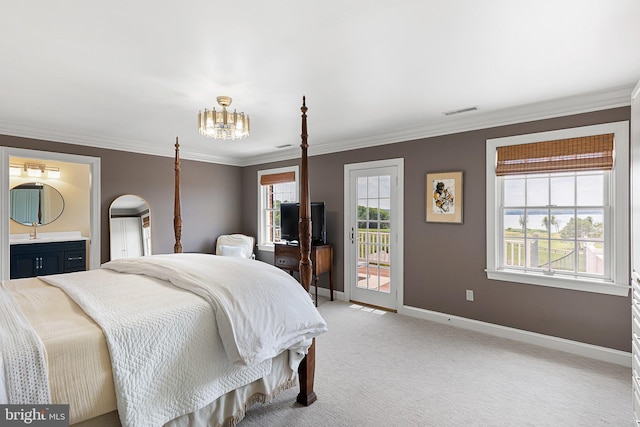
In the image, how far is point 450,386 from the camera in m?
2.44

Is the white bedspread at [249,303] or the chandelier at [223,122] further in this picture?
the chandelier at [223,122]

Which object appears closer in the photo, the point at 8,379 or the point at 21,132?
the point at 8,379

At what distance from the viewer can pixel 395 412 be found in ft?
6.98

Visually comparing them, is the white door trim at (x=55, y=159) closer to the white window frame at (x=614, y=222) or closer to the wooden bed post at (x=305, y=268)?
the wooden bed post at (x=305, y=268)

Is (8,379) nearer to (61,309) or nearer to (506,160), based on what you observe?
(61,309)

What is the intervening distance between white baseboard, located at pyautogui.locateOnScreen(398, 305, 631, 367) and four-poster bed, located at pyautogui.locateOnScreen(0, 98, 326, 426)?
218cm

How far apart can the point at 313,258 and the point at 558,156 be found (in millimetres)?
2990

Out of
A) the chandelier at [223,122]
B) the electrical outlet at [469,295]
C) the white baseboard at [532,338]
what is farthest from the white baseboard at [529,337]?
the chandelier at [223,122]

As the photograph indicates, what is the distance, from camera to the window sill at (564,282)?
2787 mm

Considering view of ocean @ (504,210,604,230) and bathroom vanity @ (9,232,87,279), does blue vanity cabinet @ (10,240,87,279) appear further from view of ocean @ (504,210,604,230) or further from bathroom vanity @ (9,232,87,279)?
view of ocean @ (504,210,604,230)

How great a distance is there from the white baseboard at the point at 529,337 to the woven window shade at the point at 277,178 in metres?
2.76

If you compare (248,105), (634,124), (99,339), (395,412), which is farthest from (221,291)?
(634,124)

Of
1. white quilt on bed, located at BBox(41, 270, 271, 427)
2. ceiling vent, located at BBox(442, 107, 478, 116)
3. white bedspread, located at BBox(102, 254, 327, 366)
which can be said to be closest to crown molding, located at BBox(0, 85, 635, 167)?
ceiling vent, located at BBox(442, 107, 478, 116)

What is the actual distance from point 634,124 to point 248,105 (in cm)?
281
